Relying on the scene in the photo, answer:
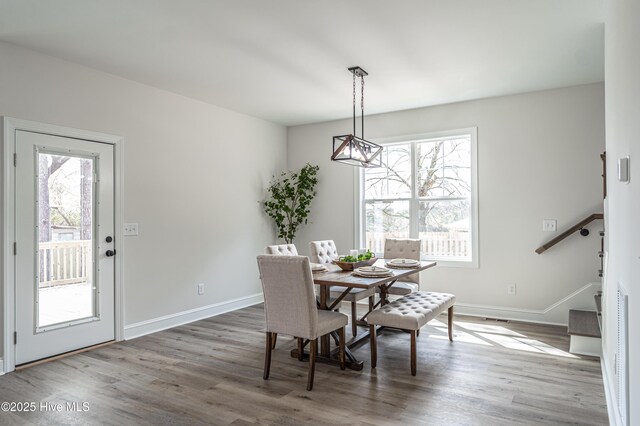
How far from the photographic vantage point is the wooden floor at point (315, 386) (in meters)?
2.57

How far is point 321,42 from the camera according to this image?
3434mm

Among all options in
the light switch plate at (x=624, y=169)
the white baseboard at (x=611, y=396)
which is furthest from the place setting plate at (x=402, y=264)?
the light switch plate at (x=624, y=169)

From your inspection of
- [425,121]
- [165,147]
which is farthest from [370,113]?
[165,147]

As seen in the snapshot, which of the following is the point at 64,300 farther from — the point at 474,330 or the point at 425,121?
the point at 425,121

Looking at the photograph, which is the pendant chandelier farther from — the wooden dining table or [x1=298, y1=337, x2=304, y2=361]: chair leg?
[x1=298, y1=337, x2=304, y2=361]: chair leg

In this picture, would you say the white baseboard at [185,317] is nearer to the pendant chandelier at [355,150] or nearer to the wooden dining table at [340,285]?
the wooden dining table at [340,285]

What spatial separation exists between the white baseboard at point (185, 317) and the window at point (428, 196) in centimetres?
193

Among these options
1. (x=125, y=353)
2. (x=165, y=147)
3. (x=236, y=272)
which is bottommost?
(x=125, y=353)

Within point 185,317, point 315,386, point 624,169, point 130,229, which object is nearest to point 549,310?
point 315,386

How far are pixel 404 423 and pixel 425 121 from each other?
13.3 feet

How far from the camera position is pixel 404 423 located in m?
2.47

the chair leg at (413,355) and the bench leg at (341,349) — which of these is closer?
the chair leg at (413,355)

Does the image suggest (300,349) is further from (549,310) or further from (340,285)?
(549,310)

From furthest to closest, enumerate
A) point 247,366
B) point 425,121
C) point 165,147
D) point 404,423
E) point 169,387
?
point 425,121
point 165,147
point 247,366
point 169,387
point 404,423
